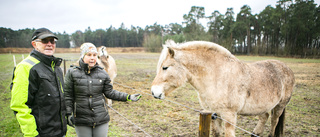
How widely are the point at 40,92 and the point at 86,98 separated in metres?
0.64

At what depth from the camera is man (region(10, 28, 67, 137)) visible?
1588 mm

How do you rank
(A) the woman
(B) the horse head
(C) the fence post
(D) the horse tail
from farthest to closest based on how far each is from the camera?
(D) the horse tail → (B) the horse head → (A) the woman → (C) the fence post

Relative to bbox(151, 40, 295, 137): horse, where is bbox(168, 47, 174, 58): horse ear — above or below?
above

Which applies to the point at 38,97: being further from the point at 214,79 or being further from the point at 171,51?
the point at 214,79

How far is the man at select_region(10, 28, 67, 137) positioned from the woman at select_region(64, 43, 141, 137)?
285mm

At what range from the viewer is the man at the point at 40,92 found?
5.21 feet

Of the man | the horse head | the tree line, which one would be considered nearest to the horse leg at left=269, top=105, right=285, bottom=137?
the horse head

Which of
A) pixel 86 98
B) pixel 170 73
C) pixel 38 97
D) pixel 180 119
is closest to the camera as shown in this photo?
pixel 38 97

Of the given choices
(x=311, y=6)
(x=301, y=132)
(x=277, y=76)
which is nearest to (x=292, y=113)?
(x=301, y=132)

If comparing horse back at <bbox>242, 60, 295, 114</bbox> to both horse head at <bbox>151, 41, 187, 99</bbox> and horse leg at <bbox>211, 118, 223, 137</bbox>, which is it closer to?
horse leg at <bbox>211, 118, 223, 137</bbox>

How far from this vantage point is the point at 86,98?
2303mm

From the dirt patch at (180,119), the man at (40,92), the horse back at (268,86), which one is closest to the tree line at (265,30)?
the dirt patch at (180,119)

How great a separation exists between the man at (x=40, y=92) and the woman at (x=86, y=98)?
29cm

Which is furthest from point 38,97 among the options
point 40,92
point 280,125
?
point 280,125
